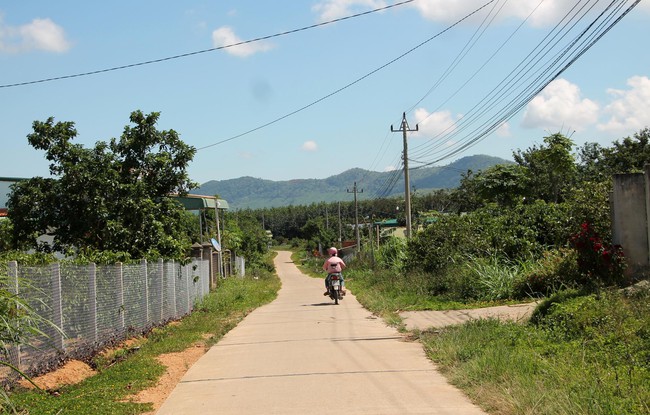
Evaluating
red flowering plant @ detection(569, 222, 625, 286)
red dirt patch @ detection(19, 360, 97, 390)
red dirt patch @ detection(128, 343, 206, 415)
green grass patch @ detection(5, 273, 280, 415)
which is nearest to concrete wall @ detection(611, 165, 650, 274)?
red flowering plant @ detection(569, 222, 625, 286)

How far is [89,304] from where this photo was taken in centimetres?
1094

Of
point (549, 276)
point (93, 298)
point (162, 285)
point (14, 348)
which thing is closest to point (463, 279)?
point (549, 276)

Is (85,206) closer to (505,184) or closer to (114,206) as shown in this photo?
(114,206)

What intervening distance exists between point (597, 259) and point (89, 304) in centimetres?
1031

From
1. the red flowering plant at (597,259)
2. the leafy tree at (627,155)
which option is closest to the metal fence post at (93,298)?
the red flowering plant at (597,259)

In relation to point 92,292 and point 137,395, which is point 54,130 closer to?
point 92,292

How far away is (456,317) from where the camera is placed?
15289 millimetres

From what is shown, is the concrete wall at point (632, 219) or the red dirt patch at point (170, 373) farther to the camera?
the concrete wall at point (632, 219)

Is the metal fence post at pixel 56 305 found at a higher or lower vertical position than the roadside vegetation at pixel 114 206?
lower

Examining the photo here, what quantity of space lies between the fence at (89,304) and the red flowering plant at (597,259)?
9.31 m

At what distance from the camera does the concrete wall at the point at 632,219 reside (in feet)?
45.7

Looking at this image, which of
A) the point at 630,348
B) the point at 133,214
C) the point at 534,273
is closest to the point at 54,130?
the point at 133,214

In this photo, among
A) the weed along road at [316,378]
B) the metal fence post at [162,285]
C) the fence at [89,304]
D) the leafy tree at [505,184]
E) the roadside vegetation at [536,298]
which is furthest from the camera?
the leafy tree at [505,184]

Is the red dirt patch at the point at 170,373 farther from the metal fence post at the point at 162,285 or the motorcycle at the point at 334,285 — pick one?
the motorcycle at the point at 334,285
